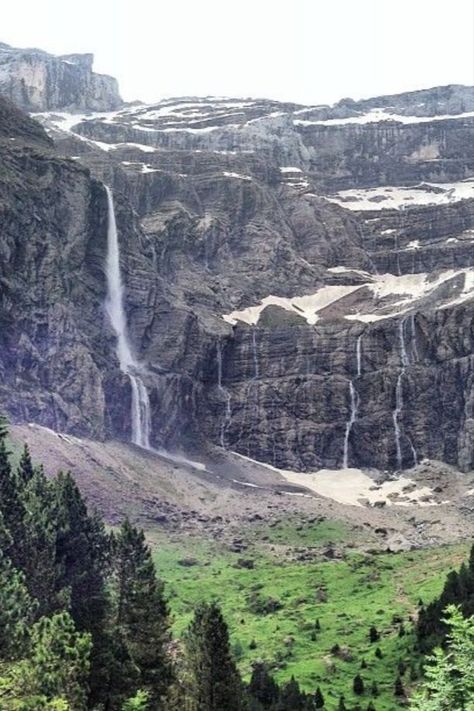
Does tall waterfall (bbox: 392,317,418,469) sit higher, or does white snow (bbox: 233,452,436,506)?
tall waterfall (bbox: 392,317,418,469)

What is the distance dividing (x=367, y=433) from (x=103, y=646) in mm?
115012

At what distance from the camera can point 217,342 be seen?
525 feet

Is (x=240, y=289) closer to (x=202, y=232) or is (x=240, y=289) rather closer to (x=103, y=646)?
(x=202, y=232)

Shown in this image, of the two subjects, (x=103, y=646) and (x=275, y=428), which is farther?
(x=275, y=428)

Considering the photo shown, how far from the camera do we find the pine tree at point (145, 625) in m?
41.9

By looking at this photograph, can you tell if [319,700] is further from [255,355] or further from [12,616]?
[255,355]

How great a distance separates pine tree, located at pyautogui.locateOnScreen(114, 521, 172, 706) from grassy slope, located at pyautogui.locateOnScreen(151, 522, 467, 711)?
42.7 feet

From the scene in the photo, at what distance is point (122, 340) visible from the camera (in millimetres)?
153125

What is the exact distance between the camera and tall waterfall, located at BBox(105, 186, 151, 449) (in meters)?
140

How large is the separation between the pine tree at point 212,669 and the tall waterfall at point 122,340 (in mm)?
100372

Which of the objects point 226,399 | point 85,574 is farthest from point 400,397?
point 85,574

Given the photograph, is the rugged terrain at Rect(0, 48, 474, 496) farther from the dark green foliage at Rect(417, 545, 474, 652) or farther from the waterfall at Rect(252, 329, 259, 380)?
the dark green foliage at Rect(417, 545, 474, 652)

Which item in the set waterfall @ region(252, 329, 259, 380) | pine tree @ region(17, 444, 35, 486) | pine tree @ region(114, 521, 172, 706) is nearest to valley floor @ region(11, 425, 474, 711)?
pine tree @ region(114, 521, 172, 706)

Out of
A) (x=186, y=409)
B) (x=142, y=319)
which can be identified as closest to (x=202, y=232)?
(x=142, y=319)
